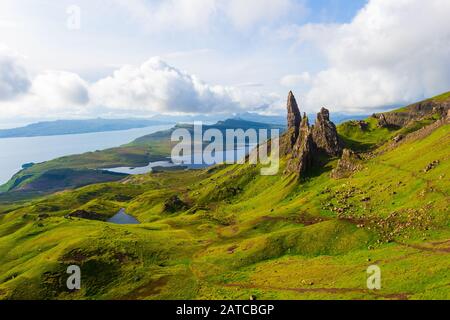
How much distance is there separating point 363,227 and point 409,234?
12.2 metres

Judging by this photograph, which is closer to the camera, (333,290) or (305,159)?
(333,290)

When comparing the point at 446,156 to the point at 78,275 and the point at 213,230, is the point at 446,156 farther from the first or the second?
the point at 78,275

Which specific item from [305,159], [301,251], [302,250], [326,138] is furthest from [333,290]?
[326,138]

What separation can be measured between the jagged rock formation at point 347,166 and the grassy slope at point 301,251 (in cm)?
553

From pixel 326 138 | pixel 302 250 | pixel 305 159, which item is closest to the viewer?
pixel 302 250

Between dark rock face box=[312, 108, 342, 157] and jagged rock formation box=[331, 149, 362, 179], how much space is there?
25.2 metres

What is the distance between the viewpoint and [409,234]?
72.1 meters

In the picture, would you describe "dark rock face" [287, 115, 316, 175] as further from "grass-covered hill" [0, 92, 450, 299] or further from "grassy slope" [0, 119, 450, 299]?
"grassy slope" [0, 119, 450, 299]

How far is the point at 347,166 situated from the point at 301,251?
66.7 meters

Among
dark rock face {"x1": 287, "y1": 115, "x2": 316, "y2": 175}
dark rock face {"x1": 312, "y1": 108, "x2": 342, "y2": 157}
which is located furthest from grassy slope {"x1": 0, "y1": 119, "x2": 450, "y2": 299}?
dark rock face {"x1": 312, "y1": 108, "x2": 342, "y2": 157}

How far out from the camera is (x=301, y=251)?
84812 mm

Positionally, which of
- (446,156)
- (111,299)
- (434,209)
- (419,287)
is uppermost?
(446,156)

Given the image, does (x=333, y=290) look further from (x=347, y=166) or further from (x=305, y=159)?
(x=305, y=159)
